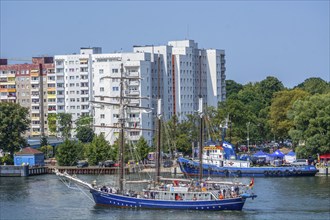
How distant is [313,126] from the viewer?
414 ft

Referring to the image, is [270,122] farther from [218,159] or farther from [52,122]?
[52,122]

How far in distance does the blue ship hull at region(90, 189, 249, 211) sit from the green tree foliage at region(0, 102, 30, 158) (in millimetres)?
47065

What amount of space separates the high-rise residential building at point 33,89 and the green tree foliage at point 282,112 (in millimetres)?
42942

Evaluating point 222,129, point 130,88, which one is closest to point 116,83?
point 130,88

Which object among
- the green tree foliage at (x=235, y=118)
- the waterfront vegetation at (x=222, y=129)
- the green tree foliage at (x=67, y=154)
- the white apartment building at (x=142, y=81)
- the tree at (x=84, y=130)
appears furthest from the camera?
the tree at (x=84, y=130)

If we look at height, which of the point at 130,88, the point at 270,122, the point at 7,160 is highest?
the point at 130,88

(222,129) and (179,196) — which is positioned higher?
(222,129)

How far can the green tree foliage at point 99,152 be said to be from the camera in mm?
134750

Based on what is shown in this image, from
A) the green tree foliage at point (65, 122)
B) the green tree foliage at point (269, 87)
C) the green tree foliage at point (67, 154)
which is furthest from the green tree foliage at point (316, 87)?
the green tree foliage at point (67, 154)

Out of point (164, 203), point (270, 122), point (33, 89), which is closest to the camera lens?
point (164, 203)

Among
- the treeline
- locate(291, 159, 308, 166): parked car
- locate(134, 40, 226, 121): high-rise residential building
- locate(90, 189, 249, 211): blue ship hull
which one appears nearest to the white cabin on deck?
the treeline

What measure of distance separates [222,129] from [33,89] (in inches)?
2133

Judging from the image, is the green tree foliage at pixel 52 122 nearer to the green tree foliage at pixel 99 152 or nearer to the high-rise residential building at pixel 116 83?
the high-rise residential building at pixel 116 83

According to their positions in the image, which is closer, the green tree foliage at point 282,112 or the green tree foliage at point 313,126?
the green tree foliage at point 313,126
